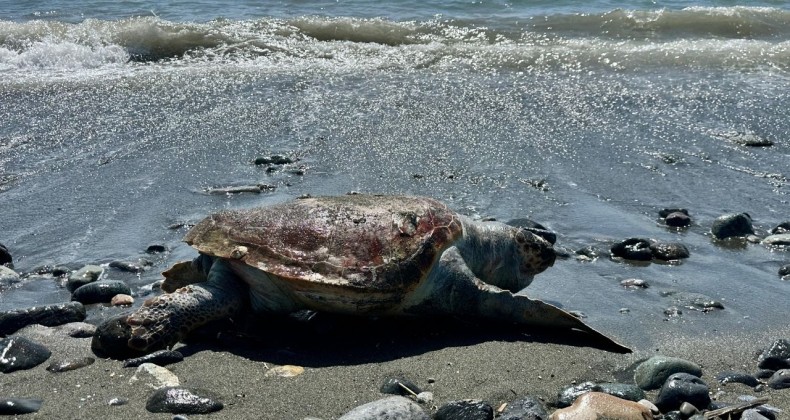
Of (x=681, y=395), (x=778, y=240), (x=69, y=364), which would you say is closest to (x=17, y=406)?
(x=69, y=364)

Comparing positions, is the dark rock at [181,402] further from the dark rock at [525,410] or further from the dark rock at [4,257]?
the dark rock at [4,257]

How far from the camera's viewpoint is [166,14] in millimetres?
14836

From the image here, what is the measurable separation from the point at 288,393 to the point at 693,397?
1.60m

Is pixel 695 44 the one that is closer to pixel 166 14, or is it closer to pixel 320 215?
pixel 166 14

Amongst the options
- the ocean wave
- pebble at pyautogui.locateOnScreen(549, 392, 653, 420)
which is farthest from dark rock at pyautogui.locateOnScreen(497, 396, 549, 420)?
the ocean wave

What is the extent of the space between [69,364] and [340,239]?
1.34 meters

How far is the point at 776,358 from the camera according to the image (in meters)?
4.21

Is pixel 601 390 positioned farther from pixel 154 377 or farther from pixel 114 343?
pixel 114 343

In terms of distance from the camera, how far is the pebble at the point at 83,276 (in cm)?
534

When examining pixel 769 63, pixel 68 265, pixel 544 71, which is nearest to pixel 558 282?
pixel 68 265

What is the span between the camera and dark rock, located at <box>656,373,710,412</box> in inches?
146

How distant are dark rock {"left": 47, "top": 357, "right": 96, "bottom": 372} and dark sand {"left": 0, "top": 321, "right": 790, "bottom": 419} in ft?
0.12

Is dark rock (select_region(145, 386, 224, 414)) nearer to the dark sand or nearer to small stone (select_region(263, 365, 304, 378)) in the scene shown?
the dark sand

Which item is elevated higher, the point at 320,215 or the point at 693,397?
the point at 320,215
